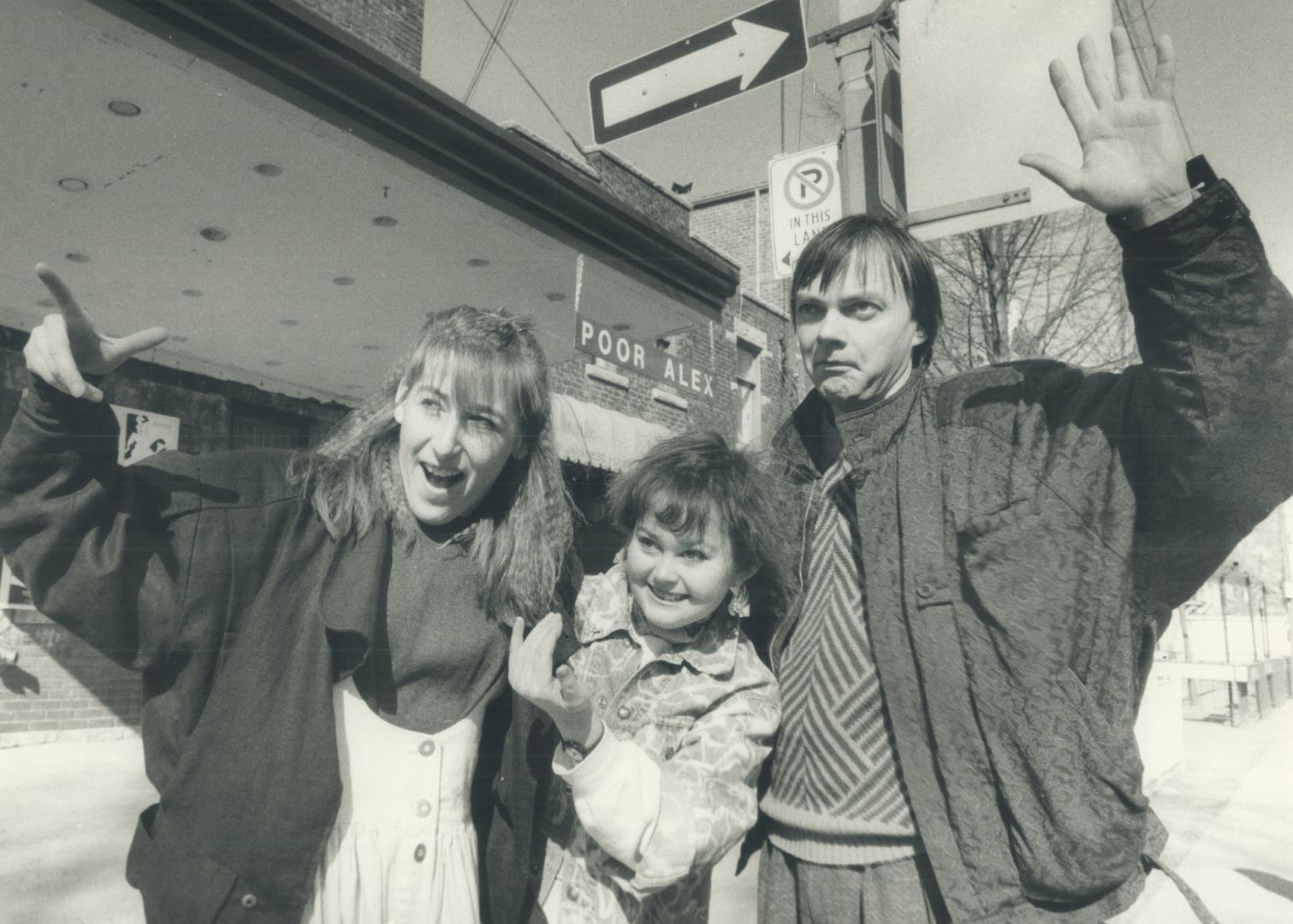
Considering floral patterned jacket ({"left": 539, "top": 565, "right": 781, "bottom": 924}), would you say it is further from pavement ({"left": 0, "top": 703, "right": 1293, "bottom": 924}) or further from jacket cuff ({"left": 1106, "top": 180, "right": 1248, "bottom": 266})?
pavement ({"left": 0, "top": 703, "right": 1293, "bottom": 924})

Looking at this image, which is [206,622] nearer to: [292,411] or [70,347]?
[70,347]

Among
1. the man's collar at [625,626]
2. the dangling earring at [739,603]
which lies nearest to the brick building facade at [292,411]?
the man's collar at [625,626]

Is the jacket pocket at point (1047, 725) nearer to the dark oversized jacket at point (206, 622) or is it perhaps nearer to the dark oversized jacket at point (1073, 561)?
the dark oversized jacket at point (1073, 561)

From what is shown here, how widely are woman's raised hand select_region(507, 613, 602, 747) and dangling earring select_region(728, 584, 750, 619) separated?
483 millimetres

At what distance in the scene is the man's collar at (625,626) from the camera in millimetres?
2045

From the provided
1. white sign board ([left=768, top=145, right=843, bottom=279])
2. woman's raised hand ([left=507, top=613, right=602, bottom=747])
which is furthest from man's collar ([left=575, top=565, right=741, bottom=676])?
white sign board ([left=768, top=145, right=843, bottom=279])

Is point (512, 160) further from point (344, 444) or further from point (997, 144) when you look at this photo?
point (344, 444)

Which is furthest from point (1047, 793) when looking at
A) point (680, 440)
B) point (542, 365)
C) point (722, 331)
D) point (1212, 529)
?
point (722, 331)

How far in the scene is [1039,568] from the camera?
1.55 m

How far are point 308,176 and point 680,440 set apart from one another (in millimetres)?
3460

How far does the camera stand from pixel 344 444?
2.10 metres

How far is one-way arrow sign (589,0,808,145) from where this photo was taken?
3824 millimetres

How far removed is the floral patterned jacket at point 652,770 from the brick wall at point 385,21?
18.8 ft

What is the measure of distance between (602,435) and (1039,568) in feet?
31.3
